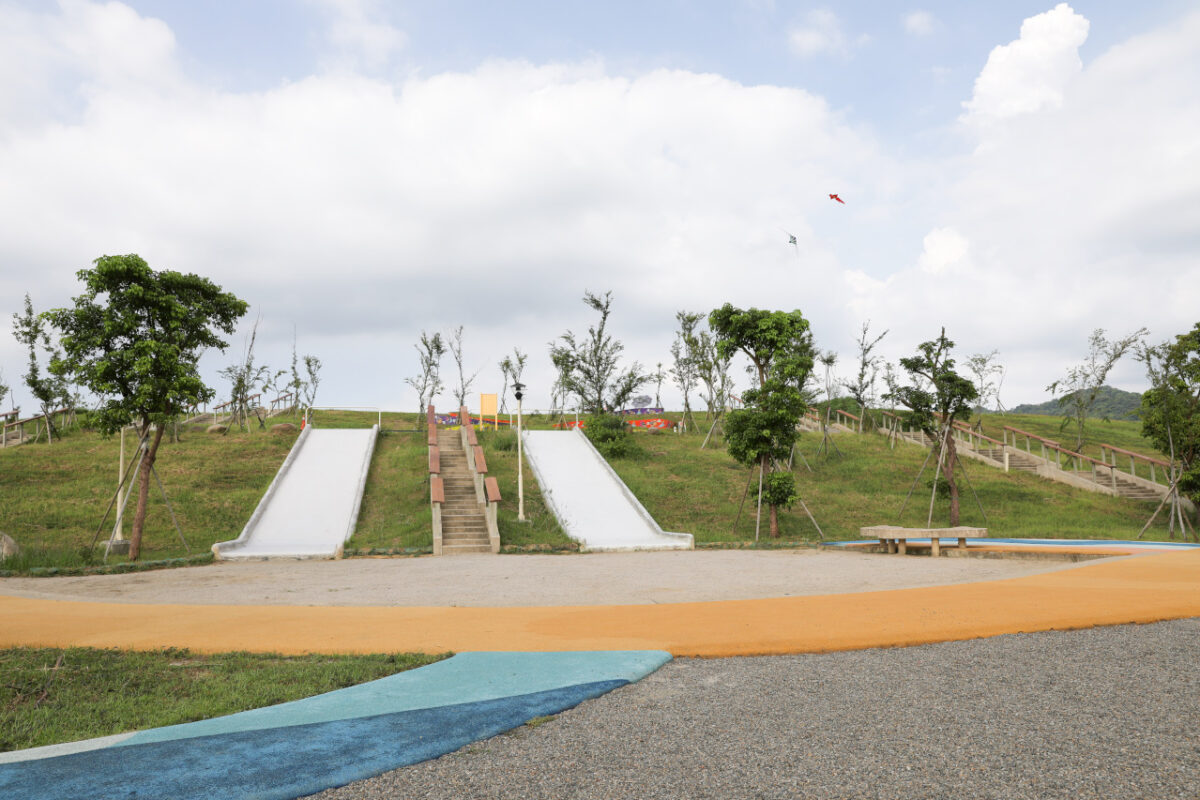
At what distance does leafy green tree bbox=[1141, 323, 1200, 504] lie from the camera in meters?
18.2

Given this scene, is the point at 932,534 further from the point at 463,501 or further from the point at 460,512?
the point at 463,501

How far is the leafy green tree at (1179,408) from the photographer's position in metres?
18.2

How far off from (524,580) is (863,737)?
24.3 ft

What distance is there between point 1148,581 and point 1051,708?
6.61 metres

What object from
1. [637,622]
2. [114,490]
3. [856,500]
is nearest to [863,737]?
[637,622]

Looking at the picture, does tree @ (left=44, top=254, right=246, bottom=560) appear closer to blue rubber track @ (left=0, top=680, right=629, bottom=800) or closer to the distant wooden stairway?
the distant wooden stairway

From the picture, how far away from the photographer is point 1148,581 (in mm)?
8898

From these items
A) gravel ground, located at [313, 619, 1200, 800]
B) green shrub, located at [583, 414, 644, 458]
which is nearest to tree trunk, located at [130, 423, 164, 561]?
gravel ground, located at [313, 619, 1200, 800]

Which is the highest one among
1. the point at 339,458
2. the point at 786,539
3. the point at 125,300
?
the point at 125,300

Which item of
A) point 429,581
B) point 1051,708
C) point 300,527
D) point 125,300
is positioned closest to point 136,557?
point 300,527

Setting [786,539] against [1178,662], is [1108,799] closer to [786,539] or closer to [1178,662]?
[1178,662]

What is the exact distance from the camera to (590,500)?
19.2 metres

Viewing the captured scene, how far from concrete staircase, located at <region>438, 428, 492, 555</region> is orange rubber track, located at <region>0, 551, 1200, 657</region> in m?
7.04

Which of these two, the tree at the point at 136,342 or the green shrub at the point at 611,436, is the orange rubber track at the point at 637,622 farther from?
the green shrub at the point at 611,436
